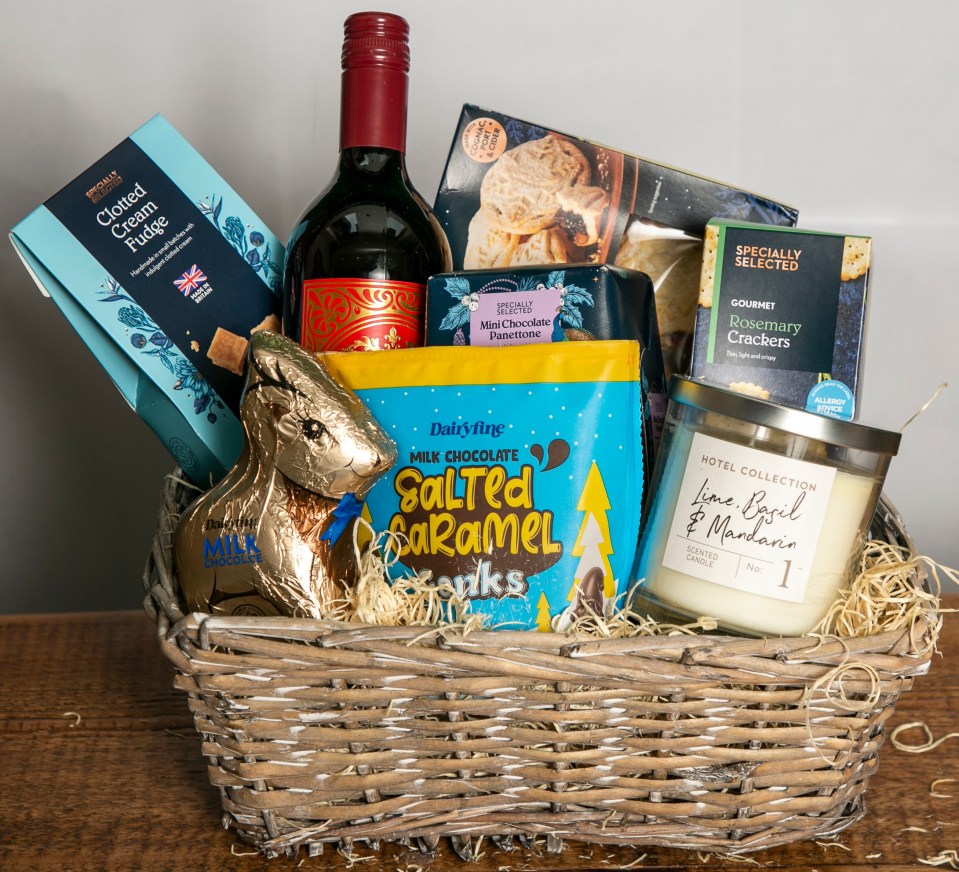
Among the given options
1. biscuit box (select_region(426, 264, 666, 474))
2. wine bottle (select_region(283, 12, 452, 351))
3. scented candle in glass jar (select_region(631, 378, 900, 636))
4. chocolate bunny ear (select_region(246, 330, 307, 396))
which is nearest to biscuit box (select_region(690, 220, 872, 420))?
biscuit box (select_region(426, 264, 666, 474))

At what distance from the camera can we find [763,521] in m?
0.70

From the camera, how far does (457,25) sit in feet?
4.30

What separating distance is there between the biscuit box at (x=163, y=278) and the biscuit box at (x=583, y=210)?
23cm

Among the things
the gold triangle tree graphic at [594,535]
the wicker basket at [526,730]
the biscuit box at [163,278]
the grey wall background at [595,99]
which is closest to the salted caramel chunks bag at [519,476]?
the gold triangle tree graphic at [594,535]

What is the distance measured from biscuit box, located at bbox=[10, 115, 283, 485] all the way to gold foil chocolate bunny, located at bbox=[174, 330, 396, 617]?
193 mm

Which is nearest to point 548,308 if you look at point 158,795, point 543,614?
point 543,614

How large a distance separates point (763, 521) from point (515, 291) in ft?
1.03

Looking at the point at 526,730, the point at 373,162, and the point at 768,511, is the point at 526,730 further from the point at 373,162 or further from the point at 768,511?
the point at 373,162

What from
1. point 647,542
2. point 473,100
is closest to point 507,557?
point 647,542

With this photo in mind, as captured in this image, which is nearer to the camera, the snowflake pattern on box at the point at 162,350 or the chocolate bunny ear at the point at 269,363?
the chocolate bunny ear at the point at 269,363

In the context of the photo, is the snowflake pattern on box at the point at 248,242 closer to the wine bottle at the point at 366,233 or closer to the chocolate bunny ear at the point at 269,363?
the wine bottle at the point at 366,233

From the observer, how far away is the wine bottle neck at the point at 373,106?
866mm

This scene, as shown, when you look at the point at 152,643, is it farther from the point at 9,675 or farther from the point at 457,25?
the point at 457,25

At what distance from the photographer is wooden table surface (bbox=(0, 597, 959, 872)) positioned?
2.31 feet
